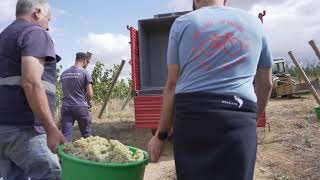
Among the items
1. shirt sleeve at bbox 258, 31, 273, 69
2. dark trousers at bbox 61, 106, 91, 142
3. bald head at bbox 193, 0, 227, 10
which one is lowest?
dark trousers at bbox 61, 106, 91, 142

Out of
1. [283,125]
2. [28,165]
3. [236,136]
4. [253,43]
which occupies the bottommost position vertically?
[283,125]

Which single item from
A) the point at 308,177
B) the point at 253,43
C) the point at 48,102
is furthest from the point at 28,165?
the point at 308,177

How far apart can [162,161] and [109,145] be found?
4.58 meters

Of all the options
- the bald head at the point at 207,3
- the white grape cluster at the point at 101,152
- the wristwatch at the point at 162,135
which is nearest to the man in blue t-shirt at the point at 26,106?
the white grape cluster at the point at 101,152

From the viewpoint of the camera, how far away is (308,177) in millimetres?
5832

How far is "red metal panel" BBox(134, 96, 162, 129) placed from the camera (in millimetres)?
7793

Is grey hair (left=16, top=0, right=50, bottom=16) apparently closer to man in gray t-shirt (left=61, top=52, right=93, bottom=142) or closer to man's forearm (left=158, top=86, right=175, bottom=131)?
man's forearm (left=158, top=86, right=175, bottom=131)

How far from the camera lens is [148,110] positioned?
7867 millimetres

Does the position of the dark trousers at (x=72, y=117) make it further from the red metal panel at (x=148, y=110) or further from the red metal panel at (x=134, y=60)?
the red metal panel at (x=134, y=60)

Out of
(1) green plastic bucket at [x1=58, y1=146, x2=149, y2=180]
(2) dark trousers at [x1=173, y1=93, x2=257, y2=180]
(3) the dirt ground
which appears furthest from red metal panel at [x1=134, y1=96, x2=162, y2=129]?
(2) dark trousers at [x1=173, y1=93, x2=257, y2=180]

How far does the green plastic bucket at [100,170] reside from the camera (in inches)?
105

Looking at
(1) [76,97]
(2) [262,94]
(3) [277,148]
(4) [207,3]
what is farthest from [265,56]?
(3) [277,148]

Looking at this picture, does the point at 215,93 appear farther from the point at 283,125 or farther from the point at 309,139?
the point at 283,125

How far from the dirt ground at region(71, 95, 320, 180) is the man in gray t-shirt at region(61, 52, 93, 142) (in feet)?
4.56
